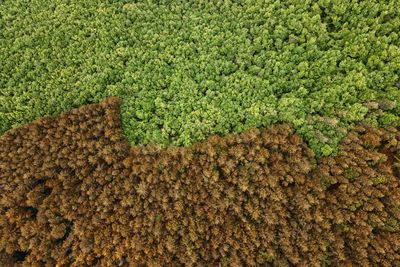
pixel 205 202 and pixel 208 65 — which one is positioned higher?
pixel 208 65

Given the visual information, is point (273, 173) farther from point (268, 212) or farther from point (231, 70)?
point (231, 70)

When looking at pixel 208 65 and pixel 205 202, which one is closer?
pixel 205 202

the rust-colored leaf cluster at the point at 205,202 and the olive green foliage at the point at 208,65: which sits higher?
the olive green foliage at the point at 208,65

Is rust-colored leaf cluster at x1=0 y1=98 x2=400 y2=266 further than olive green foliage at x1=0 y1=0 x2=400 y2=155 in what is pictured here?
No

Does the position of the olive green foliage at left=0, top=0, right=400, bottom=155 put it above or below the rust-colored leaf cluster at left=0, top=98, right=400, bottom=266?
above

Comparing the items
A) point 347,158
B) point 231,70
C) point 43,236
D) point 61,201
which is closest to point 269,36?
point 231,70
